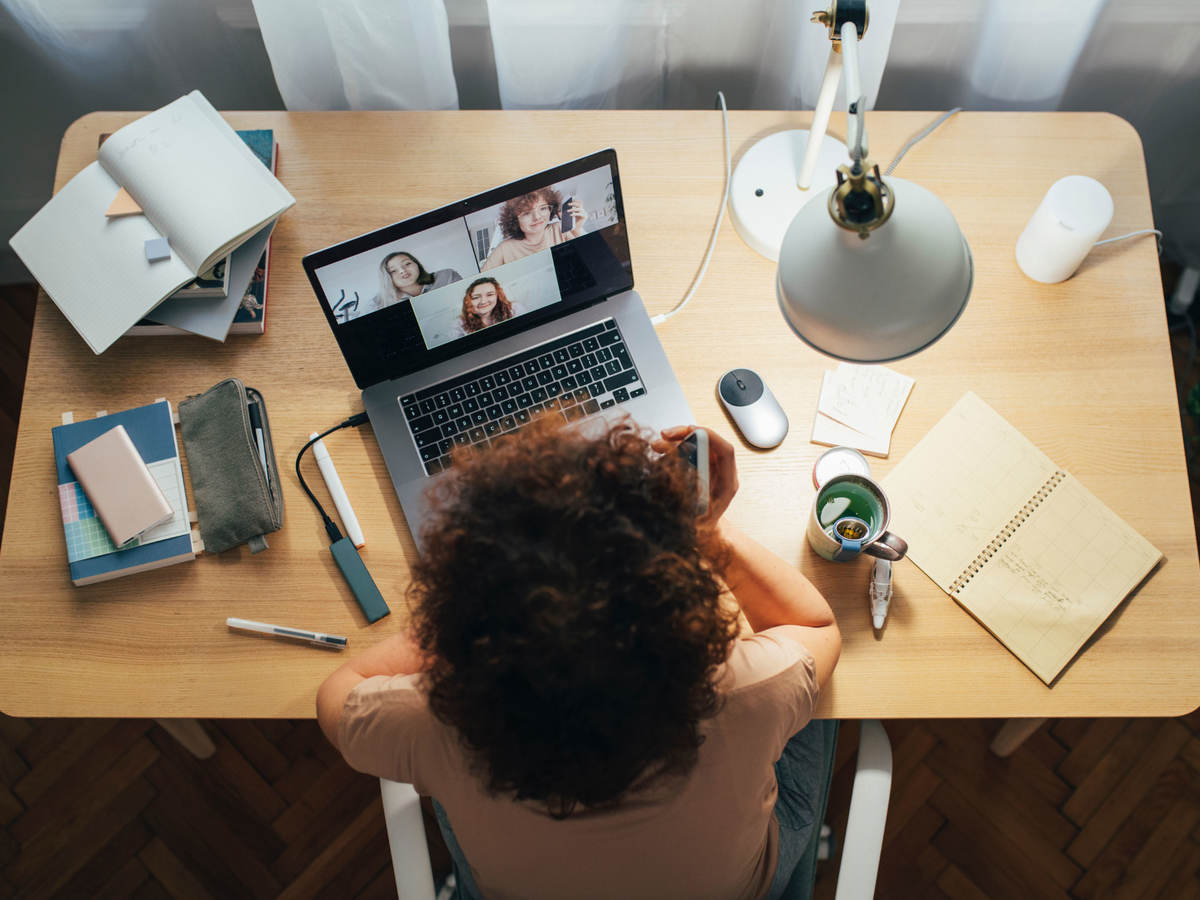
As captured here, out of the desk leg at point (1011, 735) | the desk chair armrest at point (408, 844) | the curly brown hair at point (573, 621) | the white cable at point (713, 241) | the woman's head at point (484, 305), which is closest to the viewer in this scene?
the curly brown hair at point (573, 621)

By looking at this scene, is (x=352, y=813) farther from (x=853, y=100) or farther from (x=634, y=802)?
(x=853, y=100)

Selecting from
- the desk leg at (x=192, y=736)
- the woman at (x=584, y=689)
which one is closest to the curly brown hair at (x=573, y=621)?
the woman at (x=584, y=689)

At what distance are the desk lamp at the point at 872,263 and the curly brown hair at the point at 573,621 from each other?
0.21m

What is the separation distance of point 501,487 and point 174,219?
2.17 feet

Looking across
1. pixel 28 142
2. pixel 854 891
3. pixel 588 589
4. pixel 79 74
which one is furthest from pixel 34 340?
pixel 854 891

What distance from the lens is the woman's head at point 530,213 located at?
3.25 ft

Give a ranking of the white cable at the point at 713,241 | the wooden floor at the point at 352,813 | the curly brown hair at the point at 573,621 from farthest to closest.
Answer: the wooden floor at the point at 352,813
the white cable at the point at 713,241
the curly brown hair at the point at 573,621

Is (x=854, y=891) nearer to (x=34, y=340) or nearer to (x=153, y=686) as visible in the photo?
(x=153, y=686)

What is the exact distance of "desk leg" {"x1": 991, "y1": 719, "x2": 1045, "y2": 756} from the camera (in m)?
1.46

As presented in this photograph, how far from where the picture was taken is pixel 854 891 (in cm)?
96

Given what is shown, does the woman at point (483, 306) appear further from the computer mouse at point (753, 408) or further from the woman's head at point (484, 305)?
the computer mouse at point (753, 408)

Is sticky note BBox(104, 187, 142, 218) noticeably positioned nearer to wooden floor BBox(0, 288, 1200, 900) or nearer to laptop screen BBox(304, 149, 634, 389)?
laptop screen BBox(304, 149, 634, 389)

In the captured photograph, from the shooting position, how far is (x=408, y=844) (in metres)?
0.96

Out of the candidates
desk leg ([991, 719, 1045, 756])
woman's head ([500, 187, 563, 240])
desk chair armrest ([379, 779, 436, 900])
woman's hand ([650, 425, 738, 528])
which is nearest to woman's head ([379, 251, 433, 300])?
woman's head ([500, 187, 563, 240])
